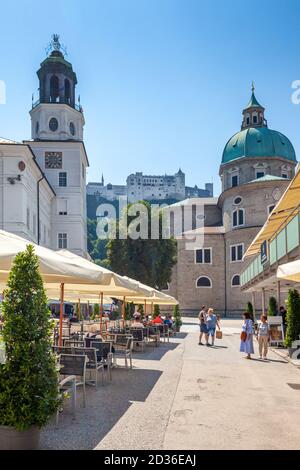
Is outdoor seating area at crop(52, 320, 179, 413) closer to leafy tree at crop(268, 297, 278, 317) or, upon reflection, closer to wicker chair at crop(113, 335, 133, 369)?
wicker chair at crop(113, 335, 133, 369)

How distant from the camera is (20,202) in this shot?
4191cm

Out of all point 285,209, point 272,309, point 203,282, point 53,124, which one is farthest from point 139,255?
point 285,209

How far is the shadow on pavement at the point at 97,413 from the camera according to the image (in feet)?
20.4

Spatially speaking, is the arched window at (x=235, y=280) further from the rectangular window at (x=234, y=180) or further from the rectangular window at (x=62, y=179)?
the rectangular window at (x=62, y=179)

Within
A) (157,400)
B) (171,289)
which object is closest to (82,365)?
(157,400)

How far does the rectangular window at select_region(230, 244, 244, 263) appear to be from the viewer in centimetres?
6096

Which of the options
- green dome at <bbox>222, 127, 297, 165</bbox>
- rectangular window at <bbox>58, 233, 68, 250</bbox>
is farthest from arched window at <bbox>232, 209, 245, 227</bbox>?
rectangular window at <bbox>58, 233, 68, 250</bbox>

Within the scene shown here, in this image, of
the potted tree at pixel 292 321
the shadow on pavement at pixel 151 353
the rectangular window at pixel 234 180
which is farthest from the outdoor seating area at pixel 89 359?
the rectangular window at pixel 234 180

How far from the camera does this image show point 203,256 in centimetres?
6444

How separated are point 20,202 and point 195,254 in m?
28.5

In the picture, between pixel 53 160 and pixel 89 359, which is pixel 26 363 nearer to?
pixel 89 359

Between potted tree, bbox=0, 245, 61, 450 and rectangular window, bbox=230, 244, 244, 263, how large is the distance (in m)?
56.1

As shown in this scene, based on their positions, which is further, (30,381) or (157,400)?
(157,400)
